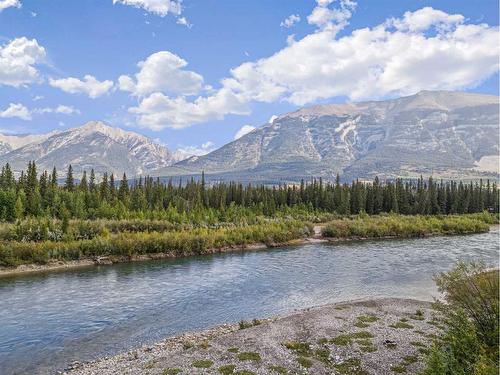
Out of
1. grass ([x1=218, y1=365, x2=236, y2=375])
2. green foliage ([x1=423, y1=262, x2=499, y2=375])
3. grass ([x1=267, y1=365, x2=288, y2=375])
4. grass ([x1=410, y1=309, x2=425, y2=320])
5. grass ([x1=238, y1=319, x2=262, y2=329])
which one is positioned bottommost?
grass ([x1=238, y1=319, x2=262, y2=329])

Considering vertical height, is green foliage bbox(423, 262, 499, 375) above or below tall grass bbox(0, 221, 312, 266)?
above

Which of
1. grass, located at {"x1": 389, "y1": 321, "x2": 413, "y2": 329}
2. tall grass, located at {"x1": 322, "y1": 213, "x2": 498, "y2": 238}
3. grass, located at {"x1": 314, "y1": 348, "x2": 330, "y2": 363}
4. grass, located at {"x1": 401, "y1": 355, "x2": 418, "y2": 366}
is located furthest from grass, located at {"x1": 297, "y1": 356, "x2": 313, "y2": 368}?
tall grass, located at {"x1": 322, "y1": 213, "x2": 498, "y2": 238}

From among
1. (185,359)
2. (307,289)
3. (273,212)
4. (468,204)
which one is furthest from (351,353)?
(468,204)

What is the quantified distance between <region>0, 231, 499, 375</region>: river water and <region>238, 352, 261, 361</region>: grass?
798cm

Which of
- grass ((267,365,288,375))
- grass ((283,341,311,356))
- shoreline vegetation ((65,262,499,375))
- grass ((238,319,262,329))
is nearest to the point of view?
shoreline vegetation ((65,262,499,375))

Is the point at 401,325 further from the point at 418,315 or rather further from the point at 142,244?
the point at 142,244

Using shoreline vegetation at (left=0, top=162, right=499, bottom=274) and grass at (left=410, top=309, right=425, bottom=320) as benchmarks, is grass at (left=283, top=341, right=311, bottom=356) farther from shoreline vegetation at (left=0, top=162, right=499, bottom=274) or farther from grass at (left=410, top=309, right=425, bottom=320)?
shoreline vegetation at (left=0, top=162, right=499, bottom=274)

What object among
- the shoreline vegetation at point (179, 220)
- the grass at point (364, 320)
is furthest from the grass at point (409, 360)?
the shoreline vegetation at point (179, 220)

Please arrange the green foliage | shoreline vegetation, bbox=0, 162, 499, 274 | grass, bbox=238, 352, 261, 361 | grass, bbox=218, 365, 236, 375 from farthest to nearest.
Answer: shoreline vegetation, bbox=0, 162, 499, 274 < grass, bbox=238, 352, 261, 361 < grass, bbox=218, 365, 236, 375 < the green foliage

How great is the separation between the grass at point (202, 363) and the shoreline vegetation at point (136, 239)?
121 ft

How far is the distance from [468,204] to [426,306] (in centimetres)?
13862

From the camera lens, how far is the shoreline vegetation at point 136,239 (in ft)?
175

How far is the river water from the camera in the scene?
27594 mm

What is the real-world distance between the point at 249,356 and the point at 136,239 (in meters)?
43.0
